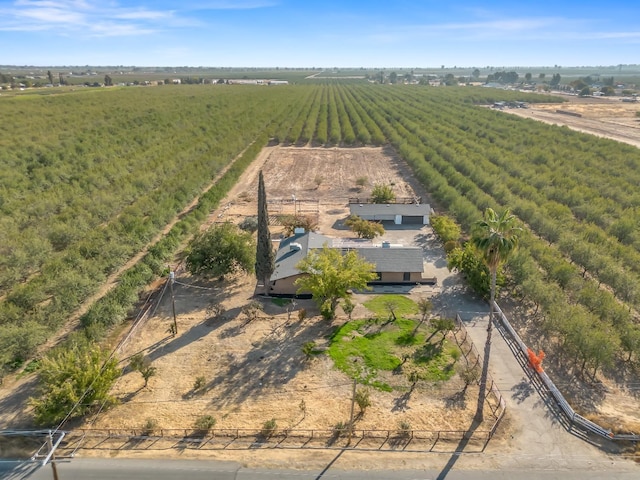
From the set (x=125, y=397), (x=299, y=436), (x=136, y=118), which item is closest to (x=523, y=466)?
(x=299, y=436)

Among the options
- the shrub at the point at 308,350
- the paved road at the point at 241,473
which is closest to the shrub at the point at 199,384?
the paved road at the point at 241,473

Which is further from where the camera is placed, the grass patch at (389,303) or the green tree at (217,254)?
the green tree at (217,254)

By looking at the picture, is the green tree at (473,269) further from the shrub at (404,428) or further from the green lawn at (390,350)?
the shrub at (404,428)

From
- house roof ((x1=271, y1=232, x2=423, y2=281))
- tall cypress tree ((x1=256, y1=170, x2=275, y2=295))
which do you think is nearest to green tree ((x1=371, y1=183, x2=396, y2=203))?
house roof ((x1=271, y1=232, x2=423, y2=281))

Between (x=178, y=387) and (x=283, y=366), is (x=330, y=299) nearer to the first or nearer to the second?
(x=283, y=366)

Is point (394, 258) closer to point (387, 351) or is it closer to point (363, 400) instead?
point (387, 351)

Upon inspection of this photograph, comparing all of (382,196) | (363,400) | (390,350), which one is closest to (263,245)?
(390,350)

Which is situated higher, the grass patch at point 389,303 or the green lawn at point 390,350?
the grass patch at point 389,303
